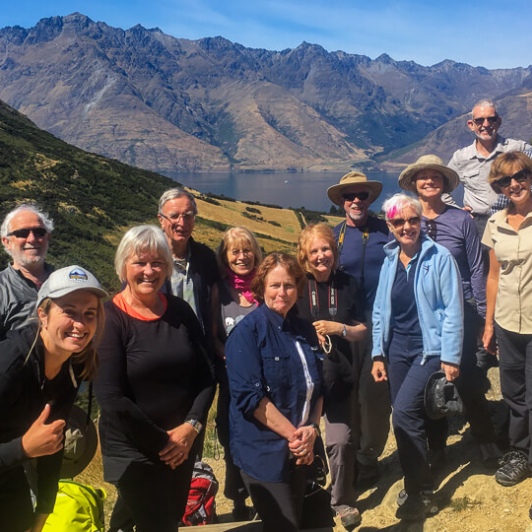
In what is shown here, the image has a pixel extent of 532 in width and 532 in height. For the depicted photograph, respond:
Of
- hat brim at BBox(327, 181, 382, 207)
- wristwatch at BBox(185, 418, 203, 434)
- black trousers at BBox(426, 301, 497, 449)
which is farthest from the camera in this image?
hat brim at BBox(327, 181, 382, 207)

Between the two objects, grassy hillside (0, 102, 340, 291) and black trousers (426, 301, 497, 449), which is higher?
grassy hillside (0, 102, 340, 291)

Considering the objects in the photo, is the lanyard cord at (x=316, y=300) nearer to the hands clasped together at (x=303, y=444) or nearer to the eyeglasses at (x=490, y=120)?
the hands clasped together at (x=303, y=444)

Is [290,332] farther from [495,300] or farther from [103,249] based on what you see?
[103,249]

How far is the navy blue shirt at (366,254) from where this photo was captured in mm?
5062

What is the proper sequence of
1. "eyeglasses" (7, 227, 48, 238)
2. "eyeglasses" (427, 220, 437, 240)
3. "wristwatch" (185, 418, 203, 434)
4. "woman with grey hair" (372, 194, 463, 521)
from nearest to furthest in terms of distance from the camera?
"wristwatch" (185, 418, 203, 434)
"woman with grey hair" (372, 194, 463, 521)
"eyeglasses" (7, 227, 48, 238)
"eyeglasses" (427, 220, 437, 240)

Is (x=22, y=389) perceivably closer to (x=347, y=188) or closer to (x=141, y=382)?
(x=141, y=382)

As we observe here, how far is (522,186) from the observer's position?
14.4ft

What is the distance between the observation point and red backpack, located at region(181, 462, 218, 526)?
481 cm

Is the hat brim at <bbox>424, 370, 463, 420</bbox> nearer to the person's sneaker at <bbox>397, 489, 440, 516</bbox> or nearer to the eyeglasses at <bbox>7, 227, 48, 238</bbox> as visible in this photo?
the person's sneaker at <bbox>397, 489, 440, 516</bbox>

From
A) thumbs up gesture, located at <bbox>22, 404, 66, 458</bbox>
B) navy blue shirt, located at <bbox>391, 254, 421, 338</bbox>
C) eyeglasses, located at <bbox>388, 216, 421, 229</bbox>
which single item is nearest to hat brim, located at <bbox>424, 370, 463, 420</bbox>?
navy blue shirt, located at <bbox>391, 254, 421, 338</bbox>

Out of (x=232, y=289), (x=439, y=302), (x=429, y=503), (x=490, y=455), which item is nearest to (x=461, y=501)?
(x=429, y=503)

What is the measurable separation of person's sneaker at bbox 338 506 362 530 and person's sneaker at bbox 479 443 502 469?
127 cm

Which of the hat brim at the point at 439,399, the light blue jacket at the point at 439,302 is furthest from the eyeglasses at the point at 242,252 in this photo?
the hat brim at the point at 439,399

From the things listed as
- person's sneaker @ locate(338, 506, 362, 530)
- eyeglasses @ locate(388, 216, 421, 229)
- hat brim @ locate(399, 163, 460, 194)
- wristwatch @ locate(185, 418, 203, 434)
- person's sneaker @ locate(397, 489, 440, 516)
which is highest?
hat brim @ locate(399, 163, 460, 194)
